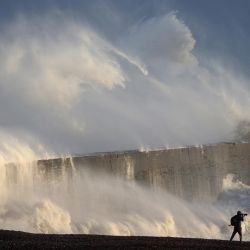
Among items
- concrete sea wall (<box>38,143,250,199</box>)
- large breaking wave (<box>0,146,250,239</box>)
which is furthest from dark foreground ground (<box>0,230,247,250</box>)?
concrete sea wall (<box>38,143,250,199</box>)

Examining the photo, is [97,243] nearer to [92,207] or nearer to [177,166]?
[92,207]

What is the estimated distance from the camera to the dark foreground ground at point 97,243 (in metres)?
13.2

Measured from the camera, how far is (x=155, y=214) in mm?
23391

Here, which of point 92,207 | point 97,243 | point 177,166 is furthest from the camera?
point 177,166

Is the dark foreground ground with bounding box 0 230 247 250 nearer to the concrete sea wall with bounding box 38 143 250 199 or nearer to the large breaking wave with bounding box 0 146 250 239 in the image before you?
the large breaking wave with bounding box 0 146 250 239

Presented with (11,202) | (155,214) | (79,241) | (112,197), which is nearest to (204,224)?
(155,214)

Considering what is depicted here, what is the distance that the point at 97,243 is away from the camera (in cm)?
1383

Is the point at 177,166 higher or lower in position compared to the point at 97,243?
higher

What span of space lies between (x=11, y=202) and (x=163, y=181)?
6.97m

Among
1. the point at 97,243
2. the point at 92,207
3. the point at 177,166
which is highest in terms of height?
the point at 177,166

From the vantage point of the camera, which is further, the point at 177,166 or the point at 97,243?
the point at 177,166

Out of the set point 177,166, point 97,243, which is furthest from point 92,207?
point 97,243

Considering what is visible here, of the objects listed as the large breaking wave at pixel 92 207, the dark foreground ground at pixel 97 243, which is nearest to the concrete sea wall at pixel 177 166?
the large breaking wave at pixel 92 207

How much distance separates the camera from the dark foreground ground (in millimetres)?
13182
